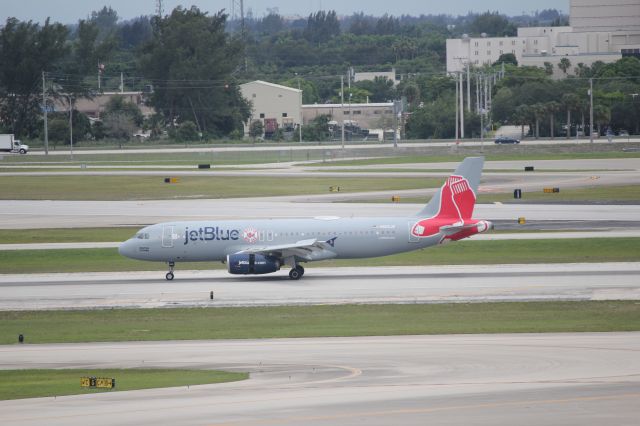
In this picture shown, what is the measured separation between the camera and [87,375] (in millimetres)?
28703

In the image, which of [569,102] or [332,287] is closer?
[332,287]

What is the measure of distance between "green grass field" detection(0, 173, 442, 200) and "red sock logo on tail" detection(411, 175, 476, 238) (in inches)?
1603

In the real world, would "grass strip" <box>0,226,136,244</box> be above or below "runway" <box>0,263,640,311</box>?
above

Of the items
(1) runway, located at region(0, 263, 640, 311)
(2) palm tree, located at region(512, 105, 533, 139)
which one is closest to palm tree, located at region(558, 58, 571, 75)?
(2) palm tree, located at region(512, 105, 533, 139)

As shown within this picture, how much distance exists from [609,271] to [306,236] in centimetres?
1460

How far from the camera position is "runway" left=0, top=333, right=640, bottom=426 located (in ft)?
75.0

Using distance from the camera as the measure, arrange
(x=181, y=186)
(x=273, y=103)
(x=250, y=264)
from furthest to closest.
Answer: (x=273, y=103) → (x=181, y=186) → (x=250, y=264)

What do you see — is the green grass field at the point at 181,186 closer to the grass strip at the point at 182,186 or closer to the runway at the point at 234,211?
the grass strip at the point at 182,186

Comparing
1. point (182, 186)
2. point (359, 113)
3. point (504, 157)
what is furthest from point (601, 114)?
point (182, 186)

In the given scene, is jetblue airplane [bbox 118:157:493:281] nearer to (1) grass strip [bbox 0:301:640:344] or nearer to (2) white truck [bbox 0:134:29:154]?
(1) grass strip [bbox 0:301:640:344]

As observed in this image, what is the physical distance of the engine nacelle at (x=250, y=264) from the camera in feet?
154

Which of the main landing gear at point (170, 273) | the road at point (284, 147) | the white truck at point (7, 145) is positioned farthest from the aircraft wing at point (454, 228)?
the white truck at point (7, 145)

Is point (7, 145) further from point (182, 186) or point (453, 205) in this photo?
point (453, 205)

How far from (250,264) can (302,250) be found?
8.44 feet
